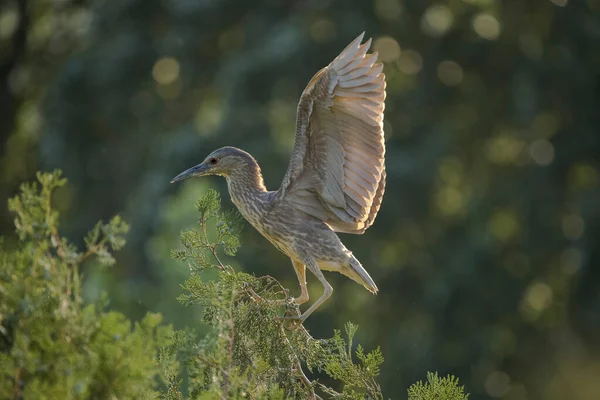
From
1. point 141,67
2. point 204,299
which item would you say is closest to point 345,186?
point 204,299

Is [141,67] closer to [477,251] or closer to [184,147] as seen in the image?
[184,147]

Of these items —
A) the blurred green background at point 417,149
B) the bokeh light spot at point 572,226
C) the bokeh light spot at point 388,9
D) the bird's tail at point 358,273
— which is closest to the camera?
the bird's tail at point 358,273

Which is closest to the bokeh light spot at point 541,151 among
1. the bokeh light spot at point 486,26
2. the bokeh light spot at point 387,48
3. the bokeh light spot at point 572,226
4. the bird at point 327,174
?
the bokeh light spot at point 572,226

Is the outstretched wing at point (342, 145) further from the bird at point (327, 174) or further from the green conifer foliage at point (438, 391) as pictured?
the green conifer foliage at point (438, 391)

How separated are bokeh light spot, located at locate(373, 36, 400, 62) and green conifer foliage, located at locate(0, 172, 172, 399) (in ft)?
43.4

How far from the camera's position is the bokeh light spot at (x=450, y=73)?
16.3 meters

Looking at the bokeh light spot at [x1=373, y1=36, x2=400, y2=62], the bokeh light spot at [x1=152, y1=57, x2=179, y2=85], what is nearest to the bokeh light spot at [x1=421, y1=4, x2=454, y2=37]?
the bokeh light spot at [x1=373, y1=36, x2=400, y2=62]

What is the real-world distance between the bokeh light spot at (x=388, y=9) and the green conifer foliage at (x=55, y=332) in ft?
44.5

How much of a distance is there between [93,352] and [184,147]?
11760 millimetres

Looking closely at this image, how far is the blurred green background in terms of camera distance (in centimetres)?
1475

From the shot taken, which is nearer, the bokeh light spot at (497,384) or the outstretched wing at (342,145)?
the outstretched wing at (342,145)

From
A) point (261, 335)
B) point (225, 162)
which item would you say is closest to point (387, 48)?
point (225, 162)

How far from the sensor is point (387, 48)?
1619 centimetres

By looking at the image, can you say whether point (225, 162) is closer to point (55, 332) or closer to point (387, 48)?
point (55, 332)
